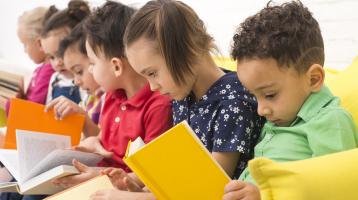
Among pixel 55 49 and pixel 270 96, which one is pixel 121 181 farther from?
pixel 55 49

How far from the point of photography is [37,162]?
50.6 inches

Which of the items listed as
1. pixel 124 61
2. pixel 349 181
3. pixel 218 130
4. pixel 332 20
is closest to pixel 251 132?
pixel 218 130

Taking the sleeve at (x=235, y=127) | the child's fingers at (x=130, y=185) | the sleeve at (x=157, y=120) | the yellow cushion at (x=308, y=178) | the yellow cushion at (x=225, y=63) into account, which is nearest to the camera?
the yellow cushion at (x=308, y=178)

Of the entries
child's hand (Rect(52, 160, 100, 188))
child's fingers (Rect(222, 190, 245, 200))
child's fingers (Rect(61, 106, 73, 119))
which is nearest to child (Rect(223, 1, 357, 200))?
child's fingers (Rect(222, 190, 245, 200))

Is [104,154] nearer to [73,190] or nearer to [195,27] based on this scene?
[73,190]

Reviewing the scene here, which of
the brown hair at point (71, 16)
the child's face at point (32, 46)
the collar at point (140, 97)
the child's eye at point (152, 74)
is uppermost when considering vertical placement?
the child's eye at point (152, 74)

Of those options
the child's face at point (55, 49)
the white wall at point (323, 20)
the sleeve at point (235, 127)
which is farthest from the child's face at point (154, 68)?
the child's face at point (55, 49)

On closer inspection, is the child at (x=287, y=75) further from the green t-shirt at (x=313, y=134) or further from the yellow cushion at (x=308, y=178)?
the yellow cushion at (x=308, y=178)

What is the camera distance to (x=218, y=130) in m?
1.02

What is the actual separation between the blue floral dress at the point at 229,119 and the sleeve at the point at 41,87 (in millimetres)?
1116

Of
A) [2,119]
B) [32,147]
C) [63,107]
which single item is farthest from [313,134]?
[2,119]

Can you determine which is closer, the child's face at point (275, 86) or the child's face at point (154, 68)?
the child's face at point (275, 86)

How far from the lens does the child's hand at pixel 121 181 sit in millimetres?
1108

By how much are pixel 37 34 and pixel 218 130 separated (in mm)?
1438
